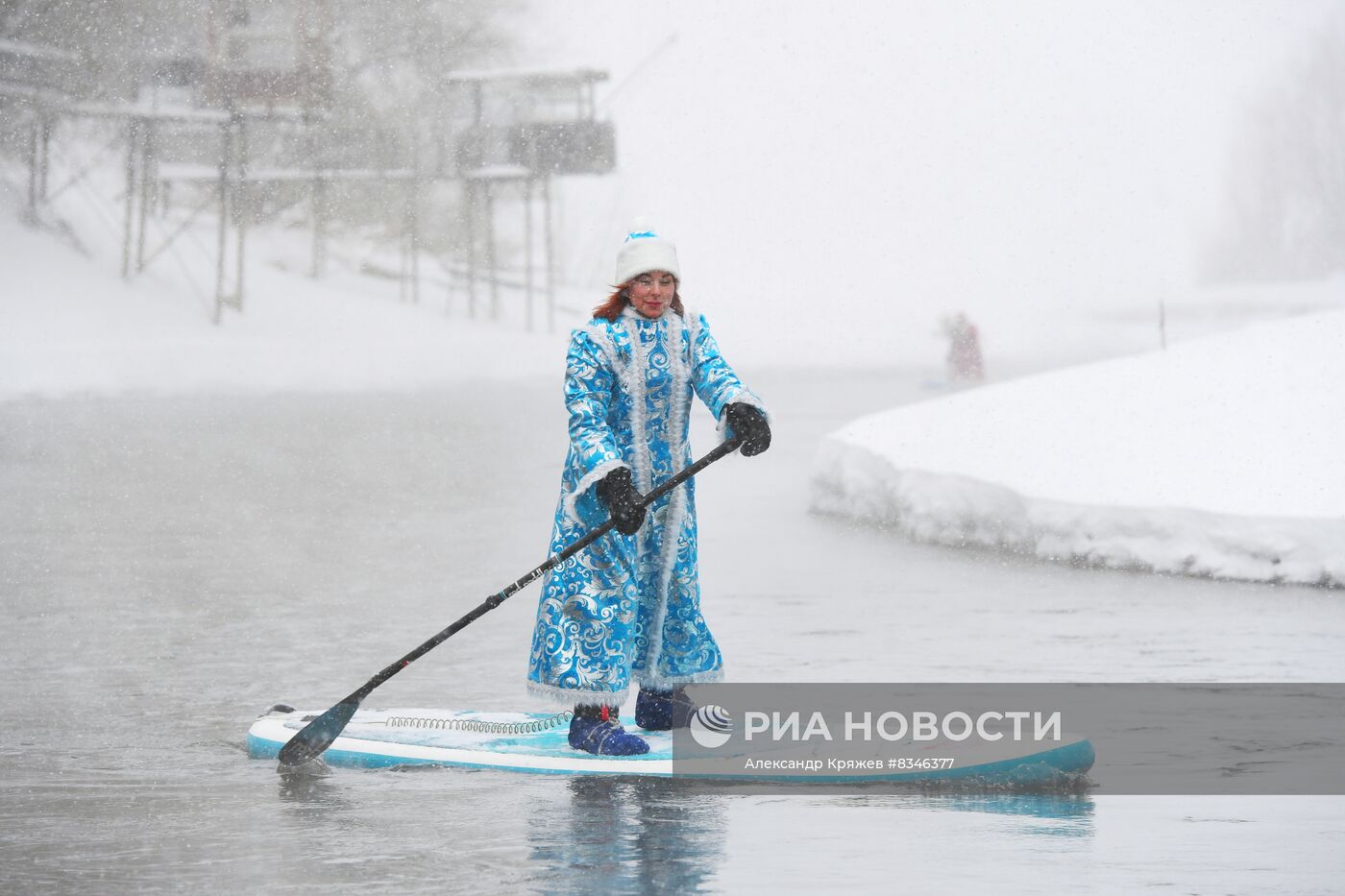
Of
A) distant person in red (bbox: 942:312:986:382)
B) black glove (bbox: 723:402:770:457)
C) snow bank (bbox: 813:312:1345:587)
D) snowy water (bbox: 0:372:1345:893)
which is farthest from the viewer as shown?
distant person in red (bbox: 942:312:986:382)

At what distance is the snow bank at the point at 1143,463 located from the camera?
31.3 feet

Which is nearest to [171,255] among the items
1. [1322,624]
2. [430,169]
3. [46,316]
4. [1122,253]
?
[46,316]

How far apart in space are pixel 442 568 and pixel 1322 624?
14.3 feet

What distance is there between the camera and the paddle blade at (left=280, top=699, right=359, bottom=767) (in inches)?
206

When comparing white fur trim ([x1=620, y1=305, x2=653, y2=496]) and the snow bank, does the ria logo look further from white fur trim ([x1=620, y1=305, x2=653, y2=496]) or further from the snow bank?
the snow bank

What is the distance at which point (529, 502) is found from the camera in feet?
47.0

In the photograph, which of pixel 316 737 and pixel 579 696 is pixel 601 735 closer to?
pixel 579 696

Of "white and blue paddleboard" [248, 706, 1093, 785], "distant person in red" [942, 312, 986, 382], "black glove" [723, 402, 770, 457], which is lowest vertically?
"white and blue paddleboard" [248, 706, 1093, 785]

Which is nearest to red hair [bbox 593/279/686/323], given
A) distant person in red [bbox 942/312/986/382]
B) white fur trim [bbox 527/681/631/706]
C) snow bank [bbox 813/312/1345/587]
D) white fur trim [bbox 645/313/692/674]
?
white fur trim [bbox 645/313/692/674]

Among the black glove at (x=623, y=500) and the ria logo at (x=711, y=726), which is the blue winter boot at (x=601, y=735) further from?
the black glove at (x=623, y=500)

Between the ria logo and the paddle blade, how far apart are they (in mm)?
882

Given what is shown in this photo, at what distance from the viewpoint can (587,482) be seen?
5.11 metres

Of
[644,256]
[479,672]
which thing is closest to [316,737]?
[644,256]

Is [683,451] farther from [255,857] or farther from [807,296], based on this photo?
[807,296]
